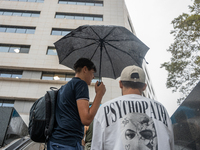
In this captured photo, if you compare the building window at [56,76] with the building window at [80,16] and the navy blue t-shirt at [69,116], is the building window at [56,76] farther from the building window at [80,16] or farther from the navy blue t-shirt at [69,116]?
the navy blue t-shirt at [69,116]

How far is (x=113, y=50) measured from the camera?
10.1 ft

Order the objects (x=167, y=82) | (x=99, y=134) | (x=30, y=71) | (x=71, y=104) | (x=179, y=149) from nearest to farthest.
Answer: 1. (x=99, y=134)
2. (x=71, y=104)
3. (x=179, y=149)
4. (x=167, y=82)
5. (x=30, y=71)

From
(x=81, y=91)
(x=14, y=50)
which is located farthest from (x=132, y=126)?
(x=14, y=50)

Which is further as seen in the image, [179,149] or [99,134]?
[179,149]

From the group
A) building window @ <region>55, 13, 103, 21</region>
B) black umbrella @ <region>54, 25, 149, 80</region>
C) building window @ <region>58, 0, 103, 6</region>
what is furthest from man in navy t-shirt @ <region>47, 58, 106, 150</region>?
building window @ <region>58, 0, 103, 6</region>

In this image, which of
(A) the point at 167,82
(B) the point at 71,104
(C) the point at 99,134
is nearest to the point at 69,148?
(C) the point at 99,134

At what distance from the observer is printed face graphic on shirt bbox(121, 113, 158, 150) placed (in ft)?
4.23

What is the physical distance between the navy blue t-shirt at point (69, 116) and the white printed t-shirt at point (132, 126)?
24 centimetres

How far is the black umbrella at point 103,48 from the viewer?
288 cm

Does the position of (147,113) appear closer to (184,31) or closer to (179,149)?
(179,149)

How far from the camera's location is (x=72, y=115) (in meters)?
1.60

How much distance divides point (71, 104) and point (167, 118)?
1.04 m

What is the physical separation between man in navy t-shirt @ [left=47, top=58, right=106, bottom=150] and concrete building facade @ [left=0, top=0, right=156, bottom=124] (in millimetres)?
14595

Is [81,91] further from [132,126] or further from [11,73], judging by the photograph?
[11,73]
